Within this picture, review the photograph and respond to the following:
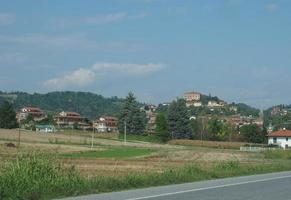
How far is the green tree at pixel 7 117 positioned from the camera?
467ft

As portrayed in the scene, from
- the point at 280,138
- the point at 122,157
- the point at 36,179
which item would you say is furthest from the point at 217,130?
the point at 36,179

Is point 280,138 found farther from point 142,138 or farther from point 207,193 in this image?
point 207,193

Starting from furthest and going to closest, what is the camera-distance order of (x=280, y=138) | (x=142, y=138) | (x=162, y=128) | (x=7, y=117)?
(x=280, y=138)
(x=7, y=117)
(x=162, y=128)
(x=142, y=138)

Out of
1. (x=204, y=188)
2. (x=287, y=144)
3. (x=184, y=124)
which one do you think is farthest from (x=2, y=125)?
(x=204, y=188)

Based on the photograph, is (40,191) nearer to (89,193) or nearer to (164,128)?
(89,193)

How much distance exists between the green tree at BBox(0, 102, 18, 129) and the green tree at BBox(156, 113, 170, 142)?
3433 centimetres

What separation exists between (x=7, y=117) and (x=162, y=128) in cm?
3722

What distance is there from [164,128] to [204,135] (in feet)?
46.1

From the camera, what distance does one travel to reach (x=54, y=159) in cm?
1892

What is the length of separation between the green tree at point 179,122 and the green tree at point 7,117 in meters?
37.2

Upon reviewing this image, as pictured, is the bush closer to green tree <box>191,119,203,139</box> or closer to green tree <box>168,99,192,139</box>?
green tree <box>168,99,192,139</box>

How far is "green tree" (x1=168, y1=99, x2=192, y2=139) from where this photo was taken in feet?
459

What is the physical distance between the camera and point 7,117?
5719 inches

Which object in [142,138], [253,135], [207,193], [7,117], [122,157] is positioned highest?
[7,117]
